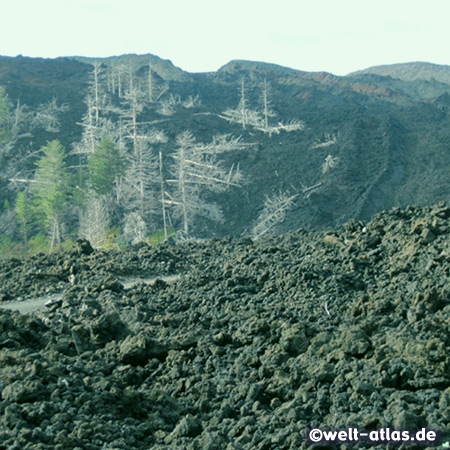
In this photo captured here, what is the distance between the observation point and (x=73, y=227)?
2786cm

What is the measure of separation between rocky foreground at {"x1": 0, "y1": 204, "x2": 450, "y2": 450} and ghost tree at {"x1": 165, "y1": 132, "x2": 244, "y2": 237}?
1364 cm

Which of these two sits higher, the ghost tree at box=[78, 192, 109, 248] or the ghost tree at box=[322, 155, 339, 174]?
the ghost tree at box=[322, 155, 339, 174]

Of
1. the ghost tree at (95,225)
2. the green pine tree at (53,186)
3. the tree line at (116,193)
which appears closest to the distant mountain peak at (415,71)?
the tree line at (116,193)

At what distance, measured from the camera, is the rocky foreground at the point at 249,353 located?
5008mm

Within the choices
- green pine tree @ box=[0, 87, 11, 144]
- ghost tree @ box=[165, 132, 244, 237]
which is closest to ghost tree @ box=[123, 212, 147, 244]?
ghost tree @ box=[165, 132, 244, 237]

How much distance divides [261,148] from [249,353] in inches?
1014

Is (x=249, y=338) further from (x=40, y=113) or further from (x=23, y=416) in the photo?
(x=40, y=113)

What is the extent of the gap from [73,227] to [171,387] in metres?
22.2

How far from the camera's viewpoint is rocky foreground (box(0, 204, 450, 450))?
5.01 metres

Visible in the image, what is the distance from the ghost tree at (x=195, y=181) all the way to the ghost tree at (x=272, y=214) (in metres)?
1.71

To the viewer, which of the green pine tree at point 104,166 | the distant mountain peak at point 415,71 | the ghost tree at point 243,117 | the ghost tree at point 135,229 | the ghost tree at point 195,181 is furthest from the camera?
the distant mountain peak at point 415,71

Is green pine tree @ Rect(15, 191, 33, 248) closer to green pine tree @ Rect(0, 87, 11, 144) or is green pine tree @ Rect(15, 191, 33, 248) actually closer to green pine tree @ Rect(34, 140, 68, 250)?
green pine tree @ Rect(34, 140, 68, 250)

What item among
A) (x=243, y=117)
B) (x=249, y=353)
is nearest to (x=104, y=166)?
(x=243, y=117)

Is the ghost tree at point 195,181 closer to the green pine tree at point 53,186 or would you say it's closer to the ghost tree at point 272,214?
the ghost tree at point 272,214
